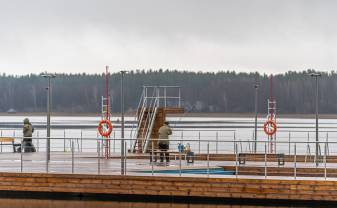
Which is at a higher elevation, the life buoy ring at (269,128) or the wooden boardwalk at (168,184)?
the life buoy ring at (269,128)

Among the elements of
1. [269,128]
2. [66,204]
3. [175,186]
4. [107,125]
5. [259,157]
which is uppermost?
[107,125]

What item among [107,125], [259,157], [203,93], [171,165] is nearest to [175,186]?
[171,165]

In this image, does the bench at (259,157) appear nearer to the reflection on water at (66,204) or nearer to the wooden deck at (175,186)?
the wooden deck at (175,186)

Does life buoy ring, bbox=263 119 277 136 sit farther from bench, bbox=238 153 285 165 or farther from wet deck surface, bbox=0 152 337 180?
wet deck surface, bbox=0 152 337 180

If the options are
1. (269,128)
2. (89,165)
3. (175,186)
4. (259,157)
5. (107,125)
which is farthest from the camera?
(269,128)

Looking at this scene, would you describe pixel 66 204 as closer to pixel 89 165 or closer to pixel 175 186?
pixel 175 186

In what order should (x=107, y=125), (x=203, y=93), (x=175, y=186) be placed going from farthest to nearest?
(x=203, y=93) → (x=107, y=125) → (x=175, y=186)

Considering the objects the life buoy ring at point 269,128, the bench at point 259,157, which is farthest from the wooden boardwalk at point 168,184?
the life buoy ring at point 269,128

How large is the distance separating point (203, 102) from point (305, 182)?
5588 inches

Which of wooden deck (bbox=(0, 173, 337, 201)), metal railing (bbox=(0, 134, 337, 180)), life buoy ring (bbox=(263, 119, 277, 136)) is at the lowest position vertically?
wooden deck (bbox=(0, 173, 337, 201))

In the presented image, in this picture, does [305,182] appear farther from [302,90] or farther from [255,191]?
[302,90]

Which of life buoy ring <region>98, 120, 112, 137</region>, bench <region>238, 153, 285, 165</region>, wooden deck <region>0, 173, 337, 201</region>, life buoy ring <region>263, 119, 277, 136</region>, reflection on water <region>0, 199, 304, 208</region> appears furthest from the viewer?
life buoy ring <region>263, 119, 277, 136</region>

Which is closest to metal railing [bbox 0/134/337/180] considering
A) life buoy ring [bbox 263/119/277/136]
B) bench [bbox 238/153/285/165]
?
bench [bbox 238/153/285/165]

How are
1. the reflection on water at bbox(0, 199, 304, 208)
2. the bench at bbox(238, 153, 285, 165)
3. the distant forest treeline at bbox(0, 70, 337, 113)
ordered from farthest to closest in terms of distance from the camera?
1. the distant forest treeline at bbox(0, 70, 337, 113)
2. the bench at bbox(238, 153, 285, 165)
3. the reflection on water at bbox(0, 199, 304, 208)
